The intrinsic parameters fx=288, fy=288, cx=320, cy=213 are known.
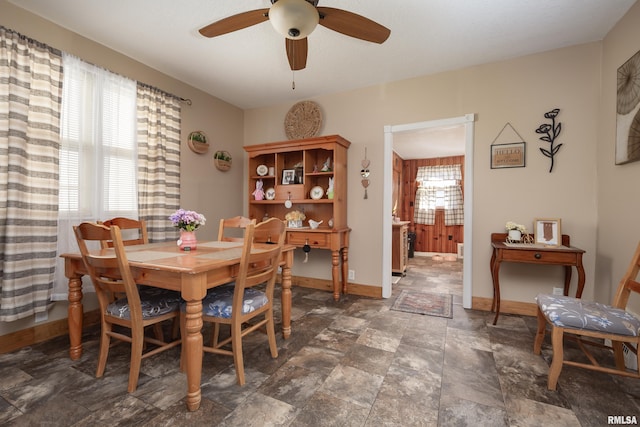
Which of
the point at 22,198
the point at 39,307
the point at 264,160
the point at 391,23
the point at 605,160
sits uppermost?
the point at 391,23

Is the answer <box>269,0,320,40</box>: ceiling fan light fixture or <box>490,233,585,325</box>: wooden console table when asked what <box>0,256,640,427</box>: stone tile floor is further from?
<box>269,0,320,40</box>: ceiling fan light fixture

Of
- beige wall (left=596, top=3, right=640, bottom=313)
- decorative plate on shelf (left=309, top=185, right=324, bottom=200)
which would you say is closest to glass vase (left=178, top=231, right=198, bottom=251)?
decorative plate on shelf (left=309, top=185, right=324, bottom=200)

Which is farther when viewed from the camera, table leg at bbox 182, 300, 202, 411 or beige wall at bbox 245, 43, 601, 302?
beige wall at bbox 245, 43, 601, 302

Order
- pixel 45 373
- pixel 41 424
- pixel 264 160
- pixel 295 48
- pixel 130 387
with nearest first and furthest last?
pixel 41 424 < pixel 130 387 < pixel 45 373 < pixel 295 48 < pixel 264 160

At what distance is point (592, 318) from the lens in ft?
5.21

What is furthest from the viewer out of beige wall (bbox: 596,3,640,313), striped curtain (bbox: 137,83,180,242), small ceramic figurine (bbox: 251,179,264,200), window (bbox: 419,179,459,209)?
window (bbox: 419,179,459,209)

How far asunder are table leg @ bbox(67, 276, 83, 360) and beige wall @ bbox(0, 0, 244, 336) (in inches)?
24.7

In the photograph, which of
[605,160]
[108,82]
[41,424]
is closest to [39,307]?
[41,424]

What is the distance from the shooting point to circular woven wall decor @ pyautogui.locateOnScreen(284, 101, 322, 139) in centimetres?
369

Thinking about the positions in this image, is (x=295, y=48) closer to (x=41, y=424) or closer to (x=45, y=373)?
(x=41, y=424)

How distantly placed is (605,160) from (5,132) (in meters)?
4.59

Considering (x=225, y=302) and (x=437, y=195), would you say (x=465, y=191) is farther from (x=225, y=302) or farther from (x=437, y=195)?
(x=437, y=195)

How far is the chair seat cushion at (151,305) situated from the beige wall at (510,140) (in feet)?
7.22

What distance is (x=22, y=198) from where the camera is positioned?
2.09m
